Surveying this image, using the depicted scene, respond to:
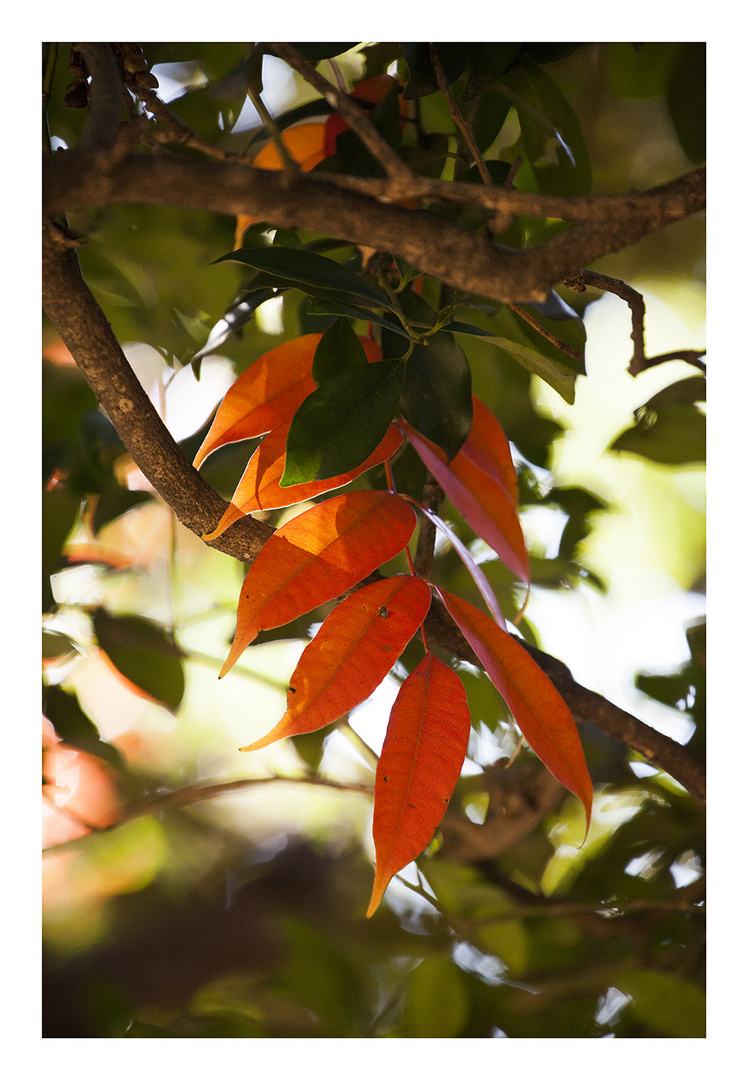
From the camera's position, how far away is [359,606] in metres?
0.27

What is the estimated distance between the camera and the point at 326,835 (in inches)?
27.7

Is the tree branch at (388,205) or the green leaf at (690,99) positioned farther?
the green leaf at (690,99)

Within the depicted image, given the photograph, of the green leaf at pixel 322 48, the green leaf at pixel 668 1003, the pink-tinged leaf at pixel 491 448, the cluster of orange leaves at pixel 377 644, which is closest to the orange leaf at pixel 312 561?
the cluster of orange leaves at pixel 377 644

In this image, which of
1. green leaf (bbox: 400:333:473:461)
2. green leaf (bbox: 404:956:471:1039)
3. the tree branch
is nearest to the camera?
the tree branch

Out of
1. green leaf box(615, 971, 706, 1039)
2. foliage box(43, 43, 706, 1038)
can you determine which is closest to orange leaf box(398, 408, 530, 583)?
foliage box(43, 43, 706, 1038)

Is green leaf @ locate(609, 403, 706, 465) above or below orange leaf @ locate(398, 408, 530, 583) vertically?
above

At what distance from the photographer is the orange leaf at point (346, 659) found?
251mm

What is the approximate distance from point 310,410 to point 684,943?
17.1 inches

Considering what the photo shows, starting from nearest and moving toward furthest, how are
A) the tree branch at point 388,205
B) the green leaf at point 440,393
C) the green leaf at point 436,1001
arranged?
1. the tree branch at point 388,205
2. the green leaf at point 440,393
3. the green leaf at point 436,1001

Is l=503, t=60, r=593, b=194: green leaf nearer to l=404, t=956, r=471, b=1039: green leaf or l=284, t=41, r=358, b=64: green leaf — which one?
l=284, t=41, r=358, b=64: green leaf

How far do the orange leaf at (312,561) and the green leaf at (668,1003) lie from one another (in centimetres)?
32

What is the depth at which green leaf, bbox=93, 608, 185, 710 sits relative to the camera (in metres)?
0.50

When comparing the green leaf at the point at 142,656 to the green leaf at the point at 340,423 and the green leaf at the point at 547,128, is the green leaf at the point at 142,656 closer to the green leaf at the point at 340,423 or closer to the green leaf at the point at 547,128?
the green leaf at the point at 340,423
